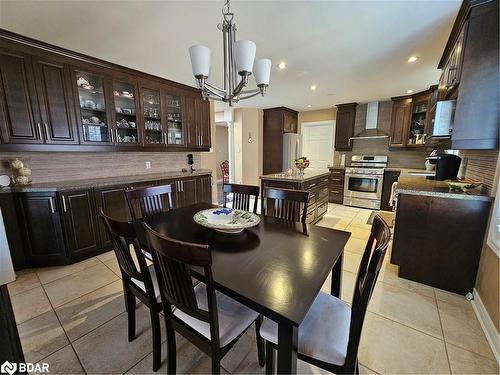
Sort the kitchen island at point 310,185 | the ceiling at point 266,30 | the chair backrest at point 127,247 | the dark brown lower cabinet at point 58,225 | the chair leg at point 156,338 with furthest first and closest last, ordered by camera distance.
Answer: the kitchen island at point 310,185
the dark brown lower cabinet at point 58,225
the ceiling at point 266,30
the chair leg at point 156,338
the chair backrest at point 127,247

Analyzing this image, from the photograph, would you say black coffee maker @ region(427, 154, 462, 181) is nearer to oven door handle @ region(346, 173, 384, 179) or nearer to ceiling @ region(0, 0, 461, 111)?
ceiling @ region(0, 0, 461, 111)

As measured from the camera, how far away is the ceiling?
1.75 metres

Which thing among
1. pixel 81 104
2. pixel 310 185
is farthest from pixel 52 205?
pixel 310 185

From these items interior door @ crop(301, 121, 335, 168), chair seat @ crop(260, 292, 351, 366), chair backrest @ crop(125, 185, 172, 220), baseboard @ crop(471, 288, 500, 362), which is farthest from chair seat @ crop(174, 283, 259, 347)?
interior door @ crop(301, 121, 335, 168)

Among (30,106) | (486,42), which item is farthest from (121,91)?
(486,42)

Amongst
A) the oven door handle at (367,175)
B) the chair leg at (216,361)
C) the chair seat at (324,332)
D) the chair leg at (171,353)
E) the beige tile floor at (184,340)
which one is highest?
the oven door handle at (367,175)

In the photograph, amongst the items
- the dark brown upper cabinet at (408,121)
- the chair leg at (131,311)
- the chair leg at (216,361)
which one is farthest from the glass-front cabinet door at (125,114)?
the dark brown upper cabinet at (408,121)

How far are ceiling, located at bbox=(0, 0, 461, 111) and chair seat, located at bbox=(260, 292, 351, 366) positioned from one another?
7.29 ft

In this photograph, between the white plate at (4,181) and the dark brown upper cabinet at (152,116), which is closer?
the white plate at (4,181)

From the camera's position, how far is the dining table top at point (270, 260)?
0.85 metres

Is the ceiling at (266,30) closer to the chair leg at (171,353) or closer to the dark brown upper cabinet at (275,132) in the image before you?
the chair leg at (171,353)

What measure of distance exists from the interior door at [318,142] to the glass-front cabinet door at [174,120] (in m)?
3.83

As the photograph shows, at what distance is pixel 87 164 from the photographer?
300cm

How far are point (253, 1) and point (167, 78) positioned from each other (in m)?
2.24
